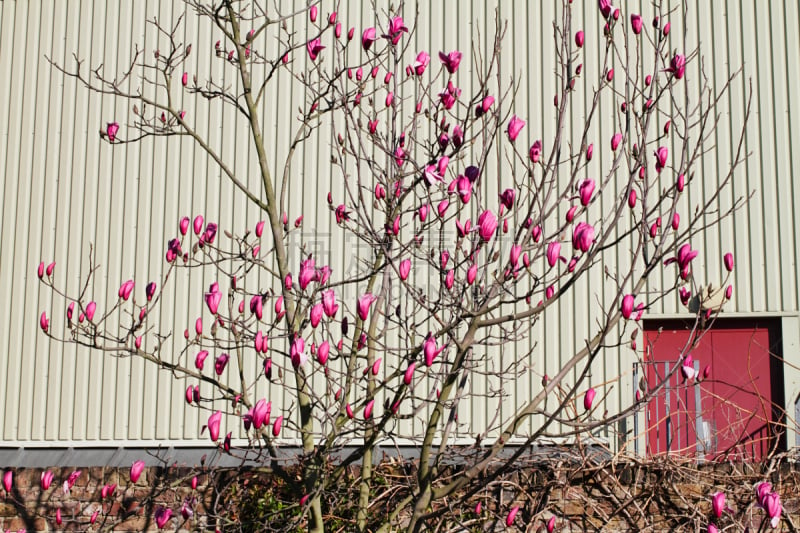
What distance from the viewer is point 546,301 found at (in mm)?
2855

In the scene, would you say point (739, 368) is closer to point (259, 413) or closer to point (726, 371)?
point (726, 371)

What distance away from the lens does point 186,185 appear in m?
7.29

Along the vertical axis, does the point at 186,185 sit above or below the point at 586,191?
above

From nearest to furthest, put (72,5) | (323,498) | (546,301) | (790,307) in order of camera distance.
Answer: (546,301)
(323,498)
(790,307)
(72,5)

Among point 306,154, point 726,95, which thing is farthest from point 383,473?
point 726,95

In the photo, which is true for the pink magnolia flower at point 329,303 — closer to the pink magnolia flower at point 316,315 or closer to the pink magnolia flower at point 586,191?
the pink magnolia flower at point 316,315

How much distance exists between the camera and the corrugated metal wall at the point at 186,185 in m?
6.96

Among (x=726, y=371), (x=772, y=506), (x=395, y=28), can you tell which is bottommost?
(x=772, y=506)

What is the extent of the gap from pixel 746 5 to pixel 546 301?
5.63m

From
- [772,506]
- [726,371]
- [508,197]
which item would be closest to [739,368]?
[726,371]

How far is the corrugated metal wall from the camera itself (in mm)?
6961

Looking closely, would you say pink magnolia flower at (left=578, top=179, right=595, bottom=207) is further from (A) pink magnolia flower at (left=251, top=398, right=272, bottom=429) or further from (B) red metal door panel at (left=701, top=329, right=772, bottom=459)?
(B) red metal door panel at (left=701, top=329, right=772, bottom=459)

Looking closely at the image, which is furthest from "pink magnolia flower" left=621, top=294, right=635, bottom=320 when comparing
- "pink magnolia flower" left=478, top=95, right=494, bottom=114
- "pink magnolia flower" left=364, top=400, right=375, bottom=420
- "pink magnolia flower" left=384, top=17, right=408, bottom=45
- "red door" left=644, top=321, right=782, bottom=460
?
"red door" left=644, top=321, right=782, bottom=460

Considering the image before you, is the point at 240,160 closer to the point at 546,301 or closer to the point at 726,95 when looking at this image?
the point at 726,95
